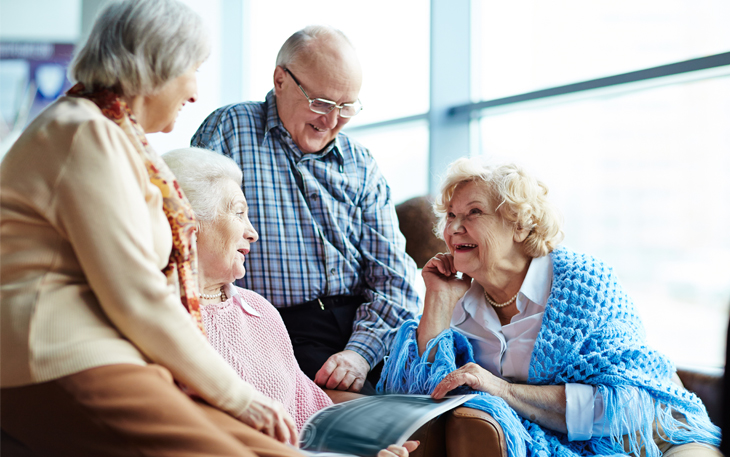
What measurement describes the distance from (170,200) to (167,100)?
7.4 inches

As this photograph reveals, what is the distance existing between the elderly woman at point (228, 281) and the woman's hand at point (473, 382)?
0.57 feet

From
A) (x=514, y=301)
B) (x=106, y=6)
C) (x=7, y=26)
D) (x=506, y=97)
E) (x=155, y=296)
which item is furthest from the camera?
(x=7, y=26)

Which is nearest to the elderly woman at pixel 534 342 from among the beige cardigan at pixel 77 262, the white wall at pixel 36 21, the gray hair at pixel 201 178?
the gray hair at pixel 201 178

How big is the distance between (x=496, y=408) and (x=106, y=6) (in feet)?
3.99

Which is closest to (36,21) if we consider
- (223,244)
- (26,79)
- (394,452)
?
(26,79)

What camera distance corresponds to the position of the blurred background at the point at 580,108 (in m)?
2.73

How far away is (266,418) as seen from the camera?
3.34 feet

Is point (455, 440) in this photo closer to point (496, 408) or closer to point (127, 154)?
point (496, 408)

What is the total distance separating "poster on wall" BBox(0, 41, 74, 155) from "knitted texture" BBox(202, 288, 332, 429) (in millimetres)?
3741

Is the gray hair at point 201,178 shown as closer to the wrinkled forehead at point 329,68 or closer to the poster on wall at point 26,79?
the wrinkled forehead at point 329,68

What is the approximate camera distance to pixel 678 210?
112 inches

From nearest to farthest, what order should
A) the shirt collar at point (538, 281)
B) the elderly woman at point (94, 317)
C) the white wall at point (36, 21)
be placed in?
the elderly woman at point (94, 317) < the shirt collar at point (538, 281) < the white wall at point (36, 21)

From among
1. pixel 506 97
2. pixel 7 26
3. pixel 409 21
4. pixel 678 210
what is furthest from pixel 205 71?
pixel 678 210

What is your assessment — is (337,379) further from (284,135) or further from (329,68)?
(329,68)
